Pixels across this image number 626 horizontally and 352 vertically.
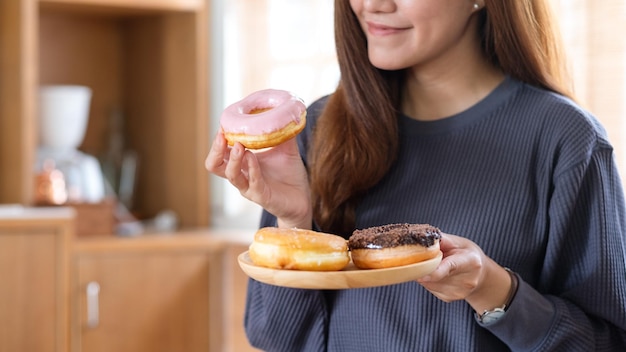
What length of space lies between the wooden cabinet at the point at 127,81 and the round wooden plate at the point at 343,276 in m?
2.19

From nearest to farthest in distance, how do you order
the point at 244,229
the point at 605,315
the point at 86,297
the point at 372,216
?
the point at 605,315, the point at 372,216, the point at 86,297, the point at 244,229

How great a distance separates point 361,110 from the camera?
1436mm

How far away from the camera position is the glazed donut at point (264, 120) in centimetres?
118

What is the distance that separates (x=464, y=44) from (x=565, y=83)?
0.19 meters

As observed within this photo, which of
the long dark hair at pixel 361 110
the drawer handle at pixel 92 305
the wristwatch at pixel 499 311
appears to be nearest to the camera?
the wristwatch at pixel 499 311

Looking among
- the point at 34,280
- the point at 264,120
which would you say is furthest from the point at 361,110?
the point at 34,280

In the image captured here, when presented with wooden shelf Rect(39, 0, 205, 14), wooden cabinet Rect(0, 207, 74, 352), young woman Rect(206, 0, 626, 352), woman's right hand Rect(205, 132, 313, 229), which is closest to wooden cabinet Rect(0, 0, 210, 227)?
wooden shelf Rect(39, 0, 205, 14)

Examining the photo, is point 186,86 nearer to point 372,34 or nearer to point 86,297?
point 86,297

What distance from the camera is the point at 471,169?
1386 millimetres

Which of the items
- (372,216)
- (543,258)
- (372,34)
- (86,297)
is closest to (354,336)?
(372,216)

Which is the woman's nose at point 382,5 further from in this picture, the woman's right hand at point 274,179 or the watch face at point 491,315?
the watch face at point 491,315

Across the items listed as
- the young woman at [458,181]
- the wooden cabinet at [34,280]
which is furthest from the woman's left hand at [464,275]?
the wooden cabinet at [34,280]

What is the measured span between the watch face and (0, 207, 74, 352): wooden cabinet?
180 centimetres

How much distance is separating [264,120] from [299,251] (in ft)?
0.68
